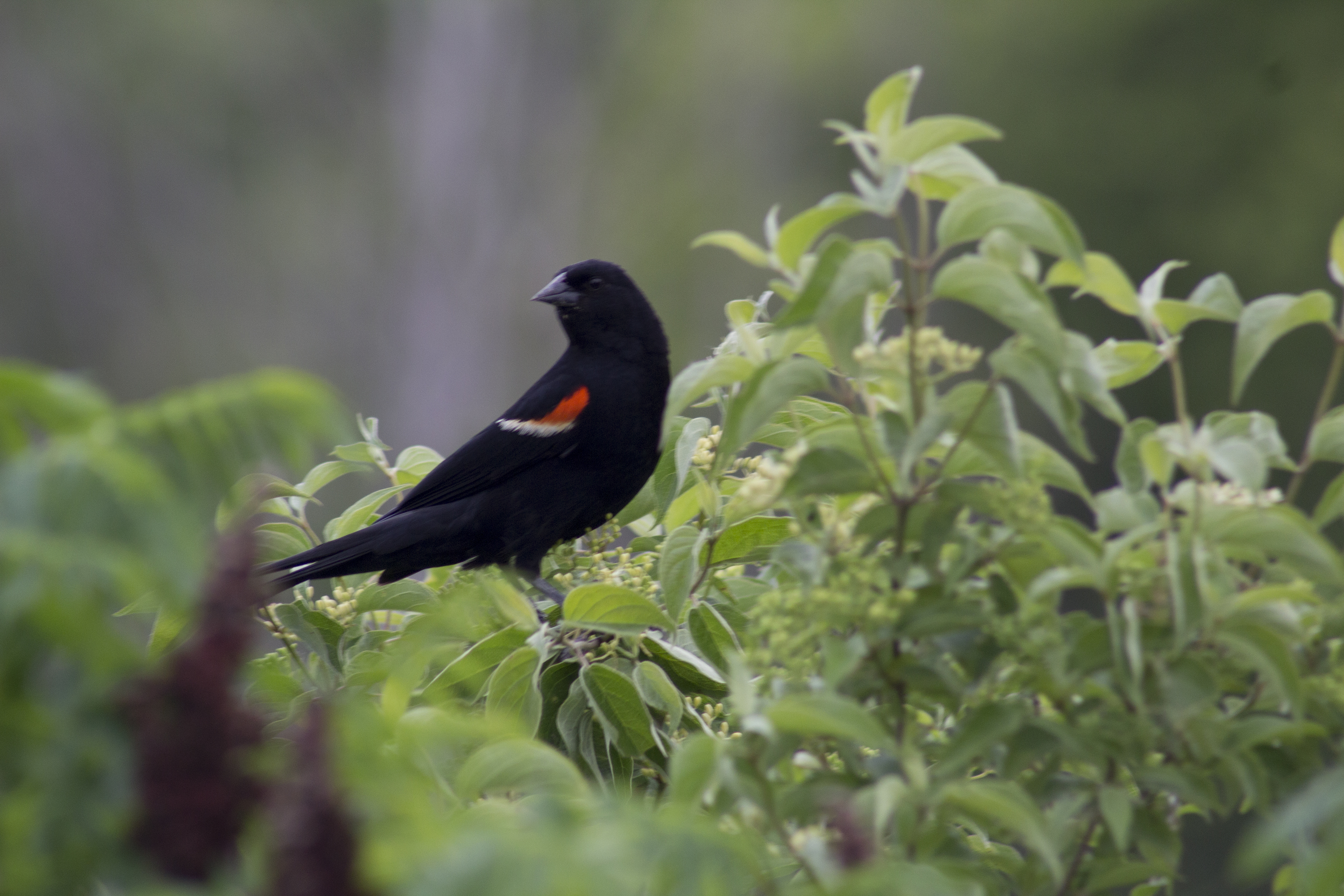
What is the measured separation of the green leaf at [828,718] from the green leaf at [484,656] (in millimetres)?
630

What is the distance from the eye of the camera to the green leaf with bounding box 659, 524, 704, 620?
1.51 m

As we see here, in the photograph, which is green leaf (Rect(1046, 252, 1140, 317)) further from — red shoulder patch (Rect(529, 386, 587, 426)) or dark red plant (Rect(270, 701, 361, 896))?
red shoulder patch (Rect(529, 386, 587, 426))

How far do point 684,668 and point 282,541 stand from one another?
0.71 metres

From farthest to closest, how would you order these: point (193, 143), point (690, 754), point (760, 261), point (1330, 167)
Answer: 1. point (193, 143)
2. point (1330, 167)
3. point (760, 261)
4. point (690, 754)

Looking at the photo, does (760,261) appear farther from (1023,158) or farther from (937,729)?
(1023,158)

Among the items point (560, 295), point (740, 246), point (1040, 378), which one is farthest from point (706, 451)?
point (560, 295)

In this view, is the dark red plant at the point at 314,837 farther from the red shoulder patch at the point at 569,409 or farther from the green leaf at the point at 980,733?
the red shoulder patch at the point at 569,409

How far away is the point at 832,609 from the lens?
104 cm

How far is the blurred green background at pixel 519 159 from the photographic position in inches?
456

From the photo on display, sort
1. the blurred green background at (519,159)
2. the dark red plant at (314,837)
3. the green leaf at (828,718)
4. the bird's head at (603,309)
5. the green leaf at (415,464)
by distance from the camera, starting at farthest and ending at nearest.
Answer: the blurred green background at (519,159) < the bird's head at (603,309) < the green leaf at (415,464) < the green leaf at (828,718) < the dark red plant at (314,837)

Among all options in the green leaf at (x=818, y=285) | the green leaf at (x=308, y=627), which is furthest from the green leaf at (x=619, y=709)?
the green leaf at (x=818, y=285)

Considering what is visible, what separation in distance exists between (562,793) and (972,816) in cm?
36

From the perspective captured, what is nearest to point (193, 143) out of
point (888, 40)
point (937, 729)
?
point (888, 40)


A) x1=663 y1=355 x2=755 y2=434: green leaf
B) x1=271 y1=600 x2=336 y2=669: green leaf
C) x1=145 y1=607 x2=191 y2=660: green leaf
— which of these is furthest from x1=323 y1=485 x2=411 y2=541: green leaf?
x1=663 y1=355 x2=755 y2=434: green leaf
